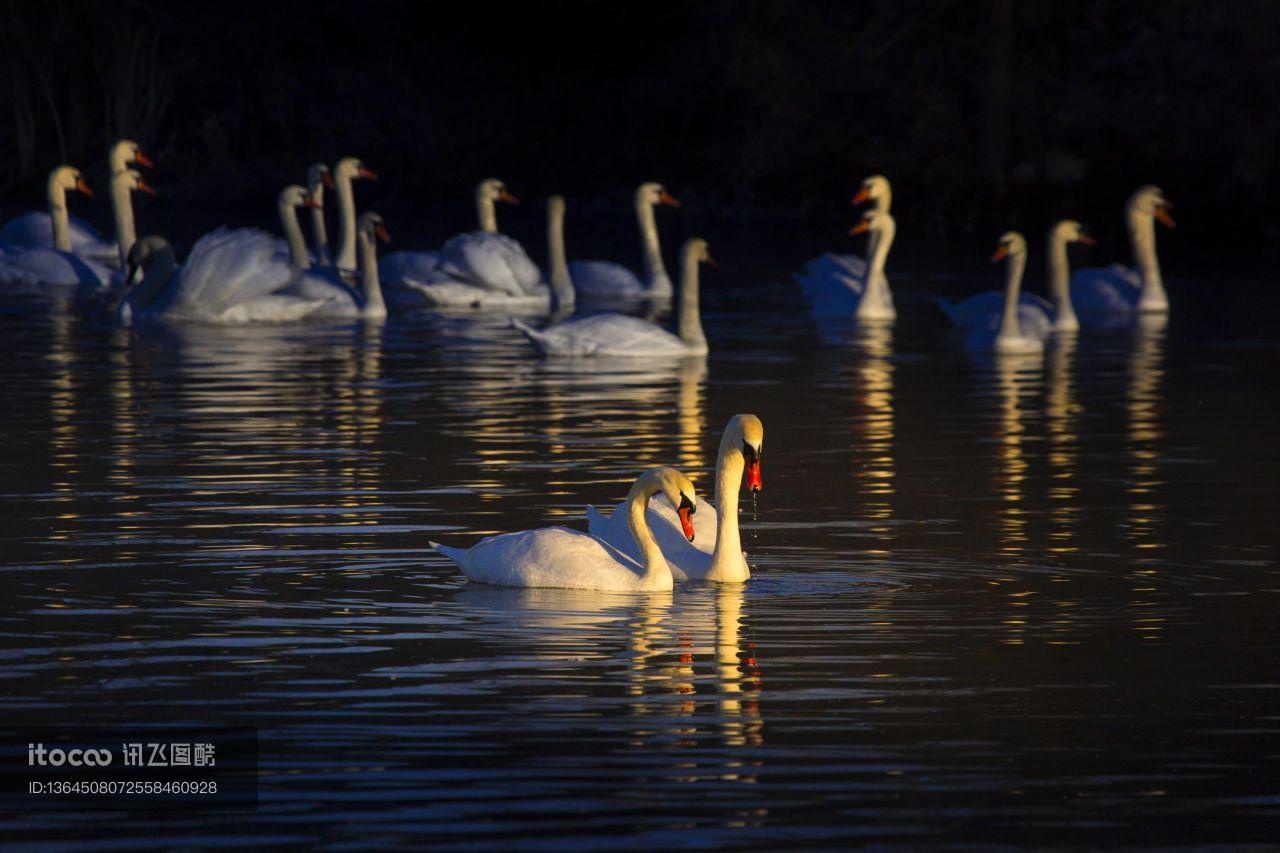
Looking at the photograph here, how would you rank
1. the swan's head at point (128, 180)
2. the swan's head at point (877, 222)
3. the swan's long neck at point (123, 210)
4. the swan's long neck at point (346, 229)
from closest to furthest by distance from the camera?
the swan's head at point (877, 222), the swan's long neck at point (123, 210), the swan's head at point (128, 180), the swan's long neck at point (346, 229)

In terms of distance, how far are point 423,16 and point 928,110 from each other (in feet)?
35.4

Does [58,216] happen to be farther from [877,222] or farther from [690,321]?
[690,321]

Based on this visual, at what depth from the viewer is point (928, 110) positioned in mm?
39469

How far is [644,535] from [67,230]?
893 inches

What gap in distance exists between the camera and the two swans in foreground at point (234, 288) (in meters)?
24.3

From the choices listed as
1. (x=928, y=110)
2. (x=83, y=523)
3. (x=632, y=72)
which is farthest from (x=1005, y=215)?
(x=83, y=523)

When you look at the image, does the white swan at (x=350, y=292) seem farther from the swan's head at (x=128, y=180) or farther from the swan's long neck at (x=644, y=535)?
the swan's long neck at (x=644, y=535)

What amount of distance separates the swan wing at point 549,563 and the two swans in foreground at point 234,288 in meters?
14.4

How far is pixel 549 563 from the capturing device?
10.0 m

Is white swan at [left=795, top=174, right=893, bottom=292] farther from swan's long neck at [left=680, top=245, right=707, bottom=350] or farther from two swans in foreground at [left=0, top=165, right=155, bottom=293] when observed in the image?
two swans in foreground at [left=0, top=165, right=155, bottom=293]

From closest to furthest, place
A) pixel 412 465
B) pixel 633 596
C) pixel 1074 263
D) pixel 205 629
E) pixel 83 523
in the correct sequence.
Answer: pixel 205 629 < pixel 633 596 < pixel 83 523 < pixel 412 465 < pixel 1074 263

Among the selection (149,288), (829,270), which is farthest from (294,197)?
(829,270)

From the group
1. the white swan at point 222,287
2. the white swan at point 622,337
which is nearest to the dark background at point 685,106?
the white swan at point 222,287

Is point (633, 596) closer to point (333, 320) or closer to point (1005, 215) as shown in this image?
point (333, 320)
